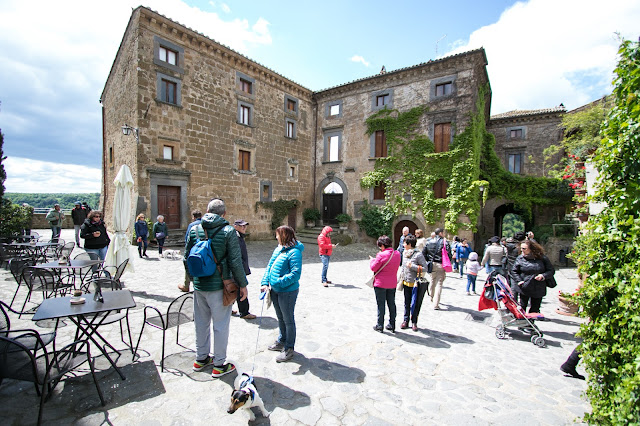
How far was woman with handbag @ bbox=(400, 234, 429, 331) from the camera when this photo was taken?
5.07 m

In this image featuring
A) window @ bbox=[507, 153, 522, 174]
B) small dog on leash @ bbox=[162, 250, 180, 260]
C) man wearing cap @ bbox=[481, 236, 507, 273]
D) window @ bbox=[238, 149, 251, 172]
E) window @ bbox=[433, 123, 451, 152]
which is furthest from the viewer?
window @ bbox=[507, 153, 522, 174]

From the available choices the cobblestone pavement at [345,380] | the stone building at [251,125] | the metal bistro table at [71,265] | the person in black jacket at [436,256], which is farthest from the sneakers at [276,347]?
the stone building at [251,125]

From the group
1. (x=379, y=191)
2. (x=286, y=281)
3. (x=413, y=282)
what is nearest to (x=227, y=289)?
(x=286, y=281)

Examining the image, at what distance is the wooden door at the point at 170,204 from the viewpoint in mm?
13641

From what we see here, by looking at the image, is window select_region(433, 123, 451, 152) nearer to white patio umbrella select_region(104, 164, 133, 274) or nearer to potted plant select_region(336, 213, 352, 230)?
potted plant select_region(336, 213, 352, 230)

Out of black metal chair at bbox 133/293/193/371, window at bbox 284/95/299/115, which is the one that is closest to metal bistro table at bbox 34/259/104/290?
black metal chair at bbox 133/293/193/371

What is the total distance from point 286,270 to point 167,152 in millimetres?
12685

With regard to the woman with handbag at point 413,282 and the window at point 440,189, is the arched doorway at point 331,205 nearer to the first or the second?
the window at point 440,189

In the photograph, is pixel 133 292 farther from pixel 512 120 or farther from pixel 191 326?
pixel 512 120

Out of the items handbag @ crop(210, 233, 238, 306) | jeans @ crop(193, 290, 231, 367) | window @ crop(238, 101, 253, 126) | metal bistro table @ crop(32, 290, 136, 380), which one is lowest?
jeans @ crop(193, 290, 231, 367)

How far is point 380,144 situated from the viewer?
18.7 metres

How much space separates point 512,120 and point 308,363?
25.1 meters

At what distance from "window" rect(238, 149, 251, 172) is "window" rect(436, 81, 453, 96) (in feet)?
38.9

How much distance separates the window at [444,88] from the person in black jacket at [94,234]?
→ 56.4 ft
